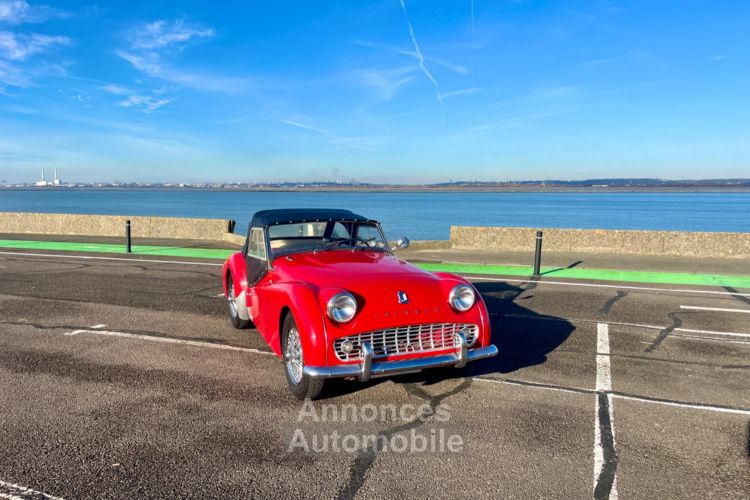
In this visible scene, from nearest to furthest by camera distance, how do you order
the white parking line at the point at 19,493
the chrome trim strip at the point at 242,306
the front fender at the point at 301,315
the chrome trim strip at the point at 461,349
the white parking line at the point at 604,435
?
the white parking line at the point at 19,493 < the white parking line at the point at 604,435 < the front fender at the point at 301,315 < the chrome trim strip at the point at 461,349 < the chrome trim strip at the point at 242,306

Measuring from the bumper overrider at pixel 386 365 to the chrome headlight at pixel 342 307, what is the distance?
28 centimetres

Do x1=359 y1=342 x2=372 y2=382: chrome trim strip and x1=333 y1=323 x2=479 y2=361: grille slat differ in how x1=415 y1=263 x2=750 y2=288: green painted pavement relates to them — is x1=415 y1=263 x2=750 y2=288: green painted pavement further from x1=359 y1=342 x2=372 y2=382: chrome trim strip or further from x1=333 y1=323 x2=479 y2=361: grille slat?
x1=359 y1=342 x2=372 y2=382: chrome trim strip

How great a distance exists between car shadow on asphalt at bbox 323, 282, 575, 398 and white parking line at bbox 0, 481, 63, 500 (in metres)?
2.23

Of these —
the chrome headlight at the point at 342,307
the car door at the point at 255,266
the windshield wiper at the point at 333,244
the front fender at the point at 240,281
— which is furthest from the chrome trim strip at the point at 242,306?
the chrome headlight at the point at 342,307

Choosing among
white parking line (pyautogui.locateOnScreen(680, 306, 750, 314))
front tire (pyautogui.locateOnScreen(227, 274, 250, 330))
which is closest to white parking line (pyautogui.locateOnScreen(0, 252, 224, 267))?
front tire (pyautogui.locateOnScreen(227, 274, 250, 330))

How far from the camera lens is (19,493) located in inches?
126

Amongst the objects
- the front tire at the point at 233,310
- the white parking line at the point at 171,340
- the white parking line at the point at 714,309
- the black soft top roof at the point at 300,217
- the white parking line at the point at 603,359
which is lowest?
the white parking line at the point at 714,309

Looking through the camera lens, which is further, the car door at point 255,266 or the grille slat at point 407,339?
the car door at point 255,266

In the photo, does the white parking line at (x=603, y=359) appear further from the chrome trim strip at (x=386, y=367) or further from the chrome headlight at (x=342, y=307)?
the chrome headlight at (x=342, y=307)

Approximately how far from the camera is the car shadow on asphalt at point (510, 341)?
5250 millimetres

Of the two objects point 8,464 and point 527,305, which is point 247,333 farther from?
point 527,305

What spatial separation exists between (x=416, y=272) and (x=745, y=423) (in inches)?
122

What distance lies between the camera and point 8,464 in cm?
354

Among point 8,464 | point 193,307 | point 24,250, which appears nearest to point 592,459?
point 8,464
